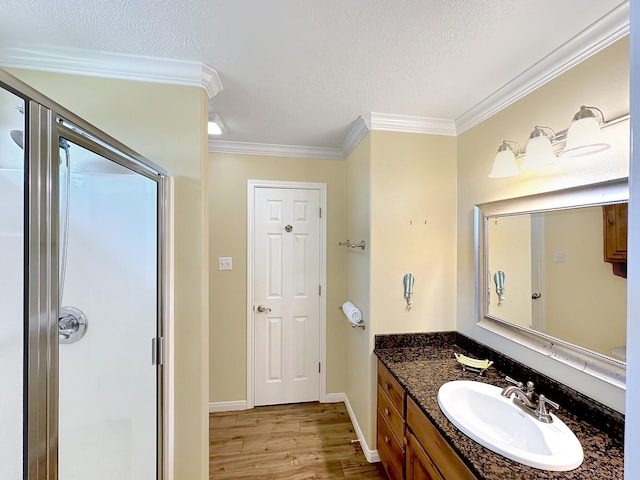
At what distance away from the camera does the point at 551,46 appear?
1.19 meters

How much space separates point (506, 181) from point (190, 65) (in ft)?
5.80

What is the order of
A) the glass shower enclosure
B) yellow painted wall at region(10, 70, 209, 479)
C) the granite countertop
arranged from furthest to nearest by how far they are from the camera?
yellow painted wall at region(10, 70, 209, 479), the granite countertop, the glass shower enclosure

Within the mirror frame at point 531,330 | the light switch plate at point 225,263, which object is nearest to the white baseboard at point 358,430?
the mirror frame at point 531,330

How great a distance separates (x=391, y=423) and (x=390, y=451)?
0.58 feet

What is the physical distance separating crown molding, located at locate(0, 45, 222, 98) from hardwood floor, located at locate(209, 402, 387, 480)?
2.37m

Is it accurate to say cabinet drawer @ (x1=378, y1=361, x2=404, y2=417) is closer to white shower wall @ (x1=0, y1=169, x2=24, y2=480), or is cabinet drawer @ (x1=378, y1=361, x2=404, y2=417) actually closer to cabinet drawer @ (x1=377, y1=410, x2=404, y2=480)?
cabinet drawer @ (x1=377, y1=410, x2=404, y2=480)

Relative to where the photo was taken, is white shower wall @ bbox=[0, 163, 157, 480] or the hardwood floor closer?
white shower wall @ bbox=[0, 163, 157, 480]

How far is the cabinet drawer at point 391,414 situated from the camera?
4.91ft

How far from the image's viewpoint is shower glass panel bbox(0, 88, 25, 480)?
2.29 feet

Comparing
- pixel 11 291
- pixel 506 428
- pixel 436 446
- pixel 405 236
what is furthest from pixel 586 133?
pixel 11 291

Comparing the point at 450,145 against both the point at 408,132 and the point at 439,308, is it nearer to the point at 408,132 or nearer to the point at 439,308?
the point at 408,132

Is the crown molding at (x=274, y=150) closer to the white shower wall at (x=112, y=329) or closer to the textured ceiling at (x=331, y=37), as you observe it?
the textured ceiling at (x=331, y=37)

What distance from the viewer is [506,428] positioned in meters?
1.22

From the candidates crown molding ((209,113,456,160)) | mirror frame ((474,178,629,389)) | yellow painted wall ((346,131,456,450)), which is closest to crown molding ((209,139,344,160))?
crown molding ((209,113,456,160))
